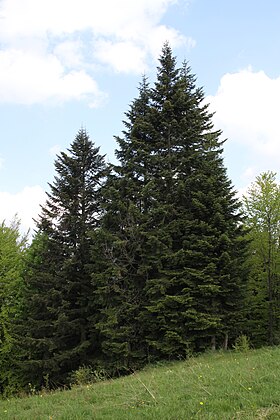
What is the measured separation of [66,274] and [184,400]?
15.3m

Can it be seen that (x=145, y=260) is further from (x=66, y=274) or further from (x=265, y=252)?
(x=265, y=252)

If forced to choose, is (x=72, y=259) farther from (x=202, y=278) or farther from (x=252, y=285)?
(x=252, y=285)

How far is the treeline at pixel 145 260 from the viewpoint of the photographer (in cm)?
1700

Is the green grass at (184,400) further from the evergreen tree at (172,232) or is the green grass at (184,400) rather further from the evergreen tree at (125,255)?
the evergreen tree at (125,255)

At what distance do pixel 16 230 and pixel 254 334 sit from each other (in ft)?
61.4

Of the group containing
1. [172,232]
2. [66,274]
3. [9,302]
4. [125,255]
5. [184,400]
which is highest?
[172,232]

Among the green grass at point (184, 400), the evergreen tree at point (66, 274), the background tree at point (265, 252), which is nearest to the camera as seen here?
the green grass at point (184, 400)

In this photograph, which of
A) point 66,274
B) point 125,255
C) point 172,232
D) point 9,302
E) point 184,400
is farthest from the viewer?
point 9,302

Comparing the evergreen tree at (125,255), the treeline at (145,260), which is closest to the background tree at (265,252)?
the treeline at (145,260)

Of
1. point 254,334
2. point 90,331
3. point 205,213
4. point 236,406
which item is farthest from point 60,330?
point 236,406

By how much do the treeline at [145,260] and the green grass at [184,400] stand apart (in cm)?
712

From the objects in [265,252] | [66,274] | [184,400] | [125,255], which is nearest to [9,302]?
[66,274]

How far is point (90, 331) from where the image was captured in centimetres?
2064

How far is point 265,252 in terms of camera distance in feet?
75.5
